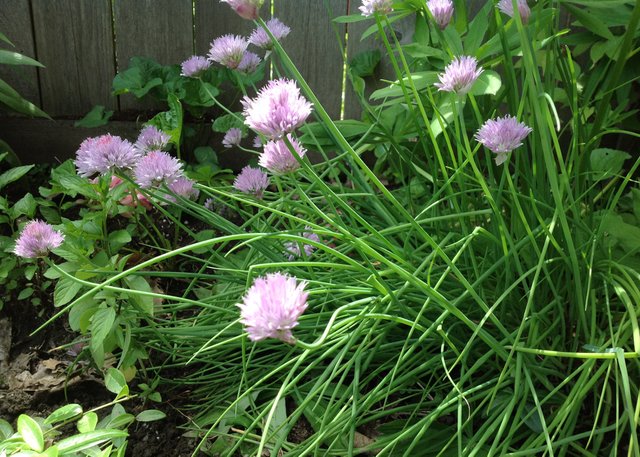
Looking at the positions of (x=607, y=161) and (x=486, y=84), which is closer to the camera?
(x=486, y=84)

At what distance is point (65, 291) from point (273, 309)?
79cm

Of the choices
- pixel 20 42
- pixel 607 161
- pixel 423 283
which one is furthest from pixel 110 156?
pixel 20 42

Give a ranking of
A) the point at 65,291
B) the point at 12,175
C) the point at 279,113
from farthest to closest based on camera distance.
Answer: the point at 12,175
the point at 65,291
the point at 279,113

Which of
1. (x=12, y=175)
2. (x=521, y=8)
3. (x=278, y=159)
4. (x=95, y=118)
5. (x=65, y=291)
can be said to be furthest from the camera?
(x=95, y=118)

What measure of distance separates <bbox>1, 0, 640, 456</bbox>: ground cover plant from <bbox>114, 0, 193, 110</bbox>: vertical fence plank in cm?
98

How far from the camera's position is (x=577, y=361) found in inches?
45.2

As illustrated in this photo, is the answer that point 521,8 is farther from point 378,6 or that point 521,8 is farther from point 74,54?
point 74,54

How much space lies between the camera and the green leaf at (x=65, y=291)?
126 centimetres

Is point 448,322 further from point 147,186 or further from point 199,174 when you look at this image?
point 199,174

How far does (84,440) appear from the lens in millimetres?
991

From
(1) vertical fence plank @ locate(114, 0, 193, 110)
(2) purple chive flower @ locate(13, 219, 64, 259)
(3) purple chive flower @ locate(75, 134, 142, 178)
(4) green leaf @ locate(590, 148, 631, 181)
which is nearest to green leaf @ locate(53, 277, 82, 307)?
(2) purple chive flower @ locate(13, 219, 64, 259)

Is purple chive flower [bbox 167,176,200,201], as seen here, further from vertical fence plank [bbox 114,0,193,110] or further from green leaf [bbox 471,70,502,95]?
vertical fence plank [bbox 114,0,193,110]

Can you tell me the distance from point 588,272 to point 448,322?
0.86 feet

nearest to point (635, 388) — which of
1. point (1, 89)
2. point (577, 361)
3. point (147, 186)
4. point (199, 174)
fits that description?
point (577, 361)
